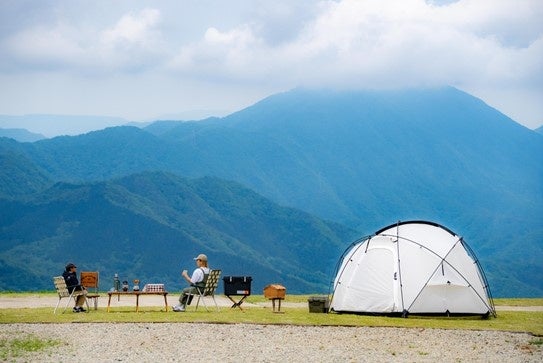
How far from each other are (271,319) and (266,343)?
14.5 feet

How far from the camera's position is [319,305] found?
25766mm

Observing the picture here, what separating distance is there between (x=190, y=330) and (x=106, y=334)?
1820 millimetres

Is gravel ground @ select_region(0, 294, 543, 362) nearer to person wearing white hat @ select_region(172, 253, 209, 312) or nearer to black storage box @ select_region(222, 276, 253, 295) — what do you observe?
person wearing white hat @ select_region(172, 253, 209, 312)

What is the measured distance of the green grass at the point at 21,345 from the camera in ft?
53.9

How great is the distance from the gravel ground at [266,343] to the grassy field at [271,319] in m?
0.73

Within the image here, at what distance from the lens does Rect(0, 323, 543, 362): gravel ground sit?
54.3 feet

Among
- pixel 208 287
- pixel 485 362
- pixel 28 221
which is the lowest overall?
pixel 485 362

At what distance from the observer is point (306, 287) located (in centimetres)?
18188

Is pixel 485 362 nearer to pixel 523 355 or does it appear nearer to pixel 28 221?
pixel 523 355

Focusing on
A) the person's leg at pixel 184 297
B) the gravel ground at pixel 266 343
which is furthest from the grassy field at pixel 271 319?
the gravel ground at pixel 266 343

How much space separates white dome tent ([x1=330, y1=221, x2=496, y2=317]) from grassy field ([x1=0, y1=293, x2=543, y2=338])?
48 centimetres

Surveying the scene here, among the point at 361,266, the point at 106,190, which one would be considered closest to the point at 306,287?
the point at 106,190

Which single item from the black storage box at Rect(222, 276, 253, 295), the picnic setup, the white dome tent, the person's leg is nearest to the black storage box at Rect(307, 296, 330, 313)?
the picnic setup

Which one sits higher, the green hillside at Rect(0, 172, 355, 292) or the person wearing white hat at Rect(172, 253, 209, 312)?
the green hillside at Rect(0, 172, 355, 292)
